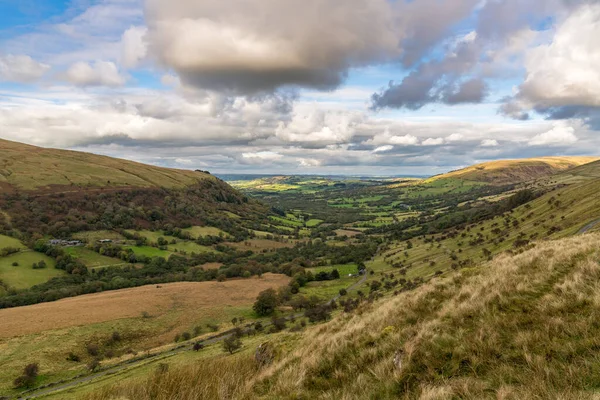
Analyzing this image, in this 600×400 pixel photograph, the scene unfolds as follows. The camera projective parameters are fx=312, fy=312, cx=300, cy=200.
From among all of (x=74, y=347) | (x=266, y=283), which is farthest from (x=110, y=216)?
Answer: (x=74, y=347)

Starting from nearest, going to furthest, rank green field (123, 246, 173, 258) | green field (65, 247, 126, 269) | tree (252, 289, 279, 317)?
tree (252, 289, 279, 317)
green field (65, 247, 126, 269)
green field (123, 246, 173, 258)

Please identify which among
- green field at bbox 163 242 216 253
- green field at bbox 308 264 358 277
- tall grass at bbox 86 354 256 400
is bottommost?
green field at bbox 163 242 216 253

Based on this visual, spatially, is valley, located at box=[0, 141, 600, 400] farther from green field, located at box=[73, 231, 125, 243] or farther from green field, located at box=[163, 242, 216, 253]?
green field, located at box=[163, 242, 216, 253]

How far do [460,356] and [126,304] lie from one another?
103m

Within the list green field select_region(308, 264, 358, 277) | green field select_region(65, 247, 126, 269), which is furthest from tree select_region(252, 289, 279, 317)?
green field select_region(65, 247, 126, 269)

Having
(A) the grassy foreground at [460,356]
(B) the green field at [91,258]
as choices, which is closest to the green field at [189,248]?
(B) the green field at [91,258]

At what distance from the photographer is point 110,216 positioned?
196m

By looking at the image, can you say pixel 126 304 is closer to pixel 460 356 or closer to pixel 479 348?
pixel 460 356

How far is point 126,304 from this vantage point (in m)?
91.9

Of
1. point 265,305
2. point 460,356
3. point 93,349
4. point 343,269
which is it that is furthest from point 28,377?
point 343,269

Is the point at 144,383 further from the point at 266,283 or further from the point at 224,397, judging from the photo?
the point at 266,283

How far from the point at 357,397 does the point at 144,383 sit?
7204 mm

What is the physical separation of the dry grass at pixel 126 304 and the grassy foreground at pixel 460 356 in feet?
290

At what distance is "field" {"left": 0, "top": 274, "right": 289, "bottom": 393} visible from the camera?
63.9m
